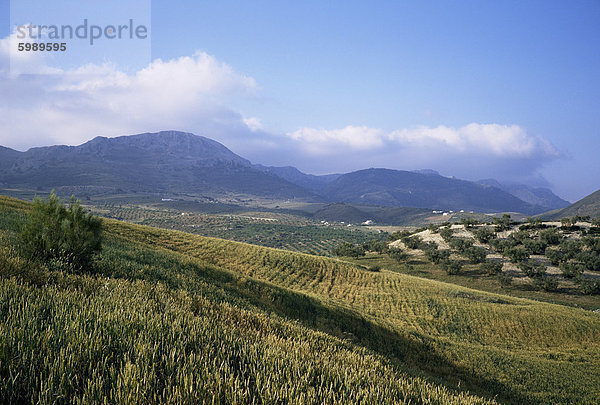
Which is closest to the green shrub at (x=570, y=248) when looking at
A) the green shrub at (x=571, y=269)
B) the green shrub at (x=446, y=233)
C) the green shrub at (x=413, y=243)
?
the green shrub at (x=571, y=269)

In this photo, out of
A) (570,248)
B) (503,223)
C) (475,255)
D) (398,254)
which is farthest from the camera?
(503,223)

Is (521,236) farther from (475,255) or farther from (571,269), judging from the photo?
(475,255)

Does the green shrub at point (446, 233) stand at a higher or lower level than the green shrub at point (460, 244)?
higher

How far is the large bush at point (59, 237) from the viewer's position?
30.8 feet

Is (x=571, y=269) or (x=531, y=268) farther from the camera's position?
(x=531, y=268)

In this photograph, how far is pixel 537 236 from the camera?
227 ft

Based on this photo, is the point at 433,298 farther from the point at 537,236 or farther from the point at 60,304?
the point at 537,236

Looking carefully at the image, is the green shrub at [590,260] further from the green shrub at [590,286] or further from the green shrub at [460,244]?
the green shrub at [460,244]

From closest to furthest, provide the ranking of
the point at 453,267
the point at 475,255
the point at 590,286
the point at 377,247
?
1. the point at 590,286
2. the point at 453,267
3. the point at 475,255
4. the point at 377,247

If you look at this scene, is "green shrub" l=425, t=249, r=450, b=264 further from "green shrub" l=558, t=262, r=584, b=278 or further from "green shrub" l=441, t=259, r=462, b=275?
"green shrub" l=558, t=262, r=584, b=278

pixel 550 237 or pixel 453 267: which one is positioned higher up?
pixel 550 237

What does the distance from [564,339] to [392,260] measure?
1823 inches

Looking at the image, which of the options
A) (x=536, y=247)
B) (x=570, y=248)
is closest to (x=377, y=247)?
(x=536, y=247)

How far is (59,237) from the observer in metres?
9.98
